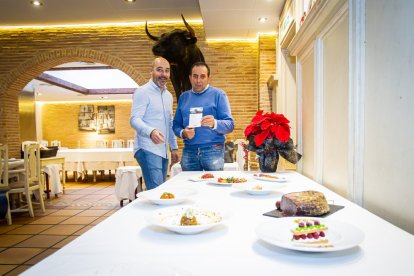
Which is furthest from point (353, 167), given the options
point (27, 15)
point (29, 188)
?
point (27, 15)

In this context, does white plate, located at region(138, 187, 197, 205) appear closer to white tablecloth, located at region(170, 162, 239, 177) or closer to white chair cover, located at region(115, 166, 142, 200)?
white tablecloth, located at region(170, 162, 239, 177)

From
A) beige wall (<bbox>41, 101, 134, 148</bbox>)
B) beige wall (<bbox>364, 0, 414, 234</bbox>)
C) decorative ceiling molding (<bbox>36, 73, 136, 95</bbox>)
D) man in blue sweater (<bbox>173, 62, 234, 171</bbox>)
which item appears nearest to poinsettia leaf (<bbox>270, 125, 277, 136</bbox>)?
man in blue sweater (<bbox>173, 62, 234, 171</bbox>)

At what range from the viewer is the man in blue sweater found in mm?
2342

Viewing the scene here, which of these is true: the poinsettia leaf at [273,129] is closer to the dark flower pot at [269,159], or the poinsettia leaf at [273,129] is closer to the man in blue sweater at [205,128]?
the dark flower pot at [269,159]

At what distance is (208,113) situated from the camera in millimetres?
2445

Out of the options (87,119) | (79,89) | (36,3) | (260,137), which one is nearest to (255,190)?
(260,137)

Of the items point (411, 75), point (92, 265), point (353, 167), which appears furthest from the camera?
point (353, 167)

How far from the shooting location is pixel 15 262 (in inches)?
114

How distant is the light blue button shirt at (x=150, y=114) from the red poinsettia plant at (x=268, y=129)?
2.73 ft

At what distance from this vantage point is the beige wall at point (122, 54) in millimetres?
5938

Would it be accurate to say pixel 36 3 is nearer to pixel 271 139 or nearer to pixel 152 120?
pixel 152 120

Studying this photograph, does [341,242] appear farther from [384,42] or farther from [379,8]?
[379,8]

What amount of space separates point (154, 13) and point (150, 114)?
351cm

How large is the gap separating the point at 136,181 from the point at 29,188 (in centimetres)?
162
